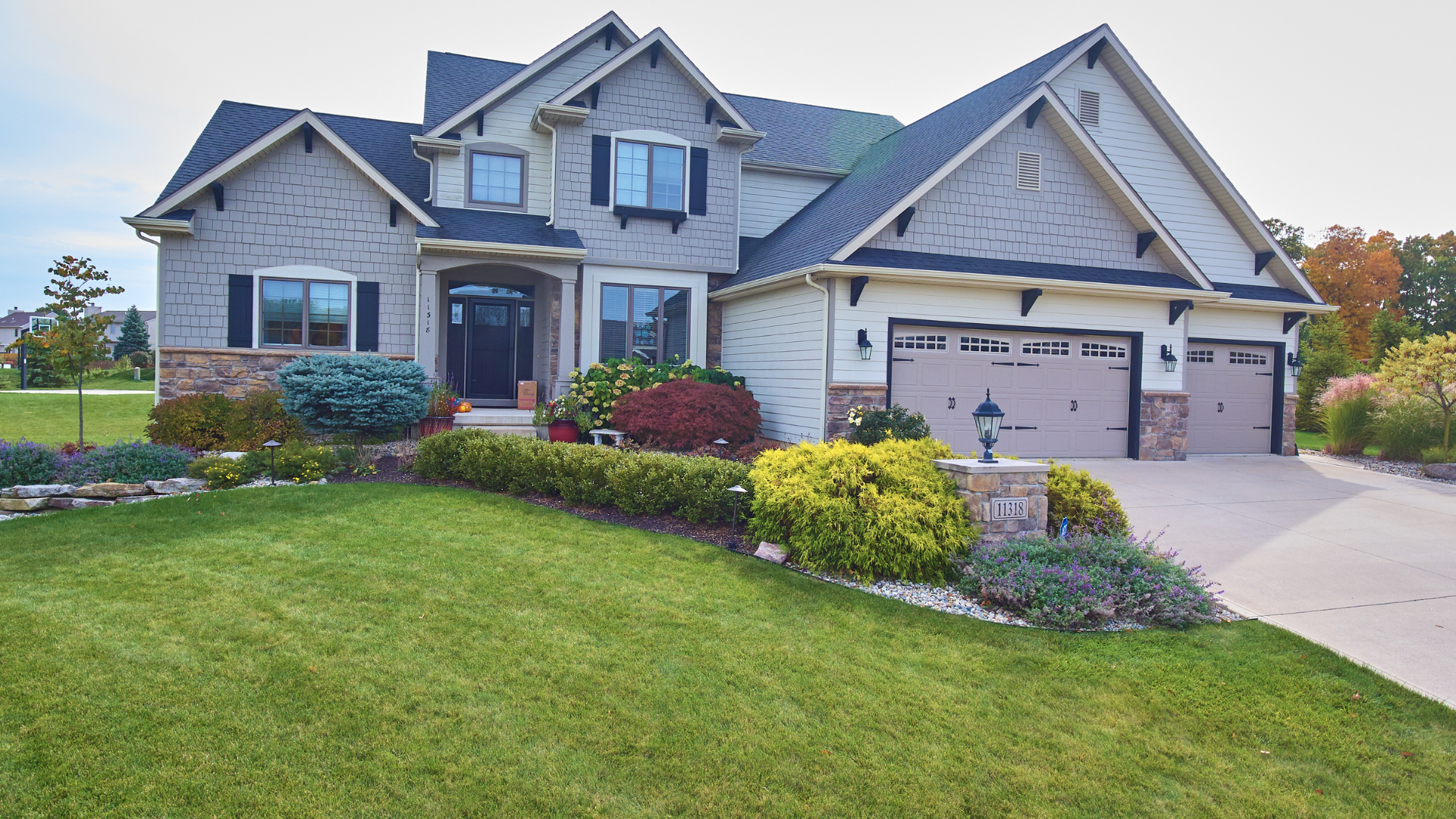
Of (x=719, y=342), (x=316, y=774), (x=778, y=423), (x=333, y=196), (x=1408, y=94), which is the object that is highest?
(x=1408, y=94)

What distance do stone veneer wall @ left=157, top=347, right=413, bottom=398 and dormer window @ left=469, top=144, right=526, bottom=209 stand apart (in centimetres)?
360

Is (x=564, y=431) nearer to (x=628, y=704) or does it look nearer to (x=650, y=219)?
(x=650, y=219)

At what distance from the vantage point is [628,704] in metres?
3.96

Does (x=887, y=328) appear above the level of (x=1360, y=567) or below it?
above

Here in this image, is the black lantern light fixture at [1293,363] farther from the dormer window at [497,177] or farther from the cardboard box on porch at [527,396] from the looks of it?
the dormer window at [497,177]

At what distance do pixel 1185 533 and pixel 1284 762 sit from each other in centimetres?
471

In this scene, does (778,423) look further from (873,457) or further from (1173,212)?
(1173,212)

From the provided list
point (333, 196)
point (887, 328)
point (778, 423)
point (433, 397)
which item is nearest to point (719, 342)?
point (778, 423)

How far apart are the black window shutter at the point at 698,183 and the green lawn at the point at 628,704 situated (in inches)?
388

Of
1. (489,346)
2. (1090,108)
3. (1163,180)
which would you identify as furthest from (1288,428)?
(489,346)

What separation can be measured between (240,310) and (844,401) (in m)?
9.69

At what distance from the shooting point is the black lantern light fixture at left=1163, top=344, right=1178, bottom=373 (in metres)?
13.4

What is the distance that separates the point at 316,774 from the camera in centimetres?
329

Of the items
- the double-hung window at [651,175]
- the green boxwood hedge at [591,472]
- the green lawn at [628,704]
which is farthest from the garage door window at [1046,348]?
the green lawn at [628,704]
